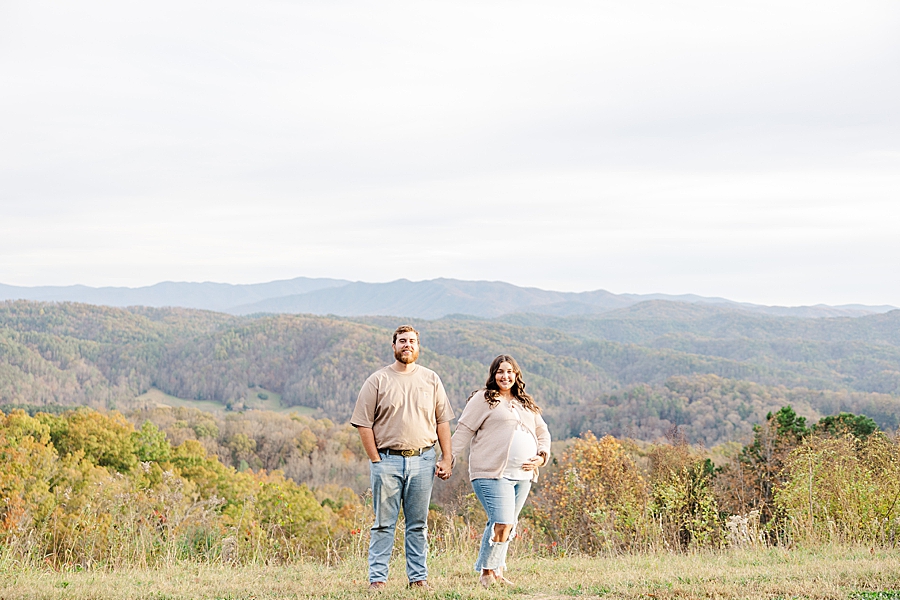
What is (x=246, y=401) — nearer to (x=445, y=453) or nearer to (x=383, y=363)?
(x=383, y=363)

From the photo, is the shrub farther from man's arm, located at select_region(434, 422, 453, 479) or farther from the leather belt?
the leather belt

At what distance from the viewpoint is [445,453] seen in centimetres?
515

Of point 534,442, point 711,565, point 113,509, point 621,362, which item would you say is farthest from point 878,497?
point 621,362

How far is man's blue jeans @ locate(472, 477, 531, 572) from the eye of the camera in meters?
5.09

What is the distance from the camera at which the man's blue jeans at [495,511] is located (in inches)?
201

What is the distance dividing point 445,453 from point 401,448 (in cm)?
37

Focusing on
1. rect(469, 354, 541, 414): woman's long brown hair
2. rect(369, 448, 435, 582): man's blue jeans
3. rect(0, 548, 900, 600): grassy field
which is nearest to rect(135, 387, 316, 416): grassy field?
rect(0, 548, 900, 600): grassy field

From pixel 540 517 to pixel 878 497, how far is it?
10380mm

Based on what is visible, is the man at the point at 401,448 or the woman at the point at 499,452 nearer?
the man at the point at 401,448

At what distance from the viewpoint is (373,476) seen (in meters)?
4.97

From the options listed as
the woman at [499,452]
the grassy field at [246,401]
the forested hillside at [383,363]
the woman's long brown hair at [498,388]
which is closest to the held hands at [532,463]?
the woman at [499,452]

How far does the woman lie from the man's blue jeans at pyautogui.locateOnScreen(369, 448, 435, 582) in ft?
1.05

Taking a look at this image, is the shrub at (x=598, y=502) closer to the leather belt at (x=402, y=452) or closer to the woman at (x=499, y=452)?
the woman at (x=499, y=452)

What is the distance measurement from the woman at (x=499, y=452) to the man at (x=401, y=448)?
9.4 inches
